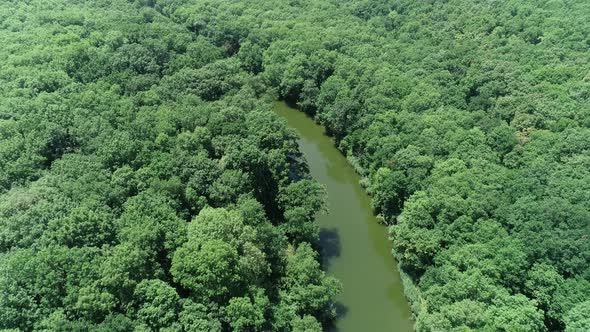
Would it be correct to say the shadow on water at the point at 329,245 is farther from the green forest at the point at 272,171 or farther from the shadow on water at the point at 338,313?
the shadow on water at the point at 338,313

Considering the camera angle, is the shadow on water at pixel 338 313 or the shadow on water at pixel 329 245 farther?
the shadow on water at pixel 329 245

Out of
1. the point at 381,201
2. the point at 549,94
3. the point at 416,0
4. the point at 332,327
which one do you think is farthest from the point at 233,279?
the point at 416,0

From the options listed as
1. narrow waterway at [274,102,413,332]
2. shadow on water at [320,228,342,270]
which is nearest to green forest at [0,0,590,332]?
shadow on water at [320,228,342,270]

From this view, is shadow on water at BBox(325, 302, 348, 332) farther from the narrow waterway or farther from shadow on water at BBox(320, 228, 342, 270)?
shadow on water at BBox(320, 228, 342, 270)

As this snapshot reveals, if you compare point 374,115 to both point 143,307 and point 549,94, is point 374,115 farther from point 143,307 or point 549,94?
point 143,307

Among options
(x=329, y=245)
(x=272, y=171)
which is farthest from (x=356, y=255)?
(x=272, y=171)

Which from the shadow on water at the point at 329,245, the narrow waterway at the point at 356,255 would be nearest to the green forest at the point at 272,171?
the shadow on water at the point at 329,245

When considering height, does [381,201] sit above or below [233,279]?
above
